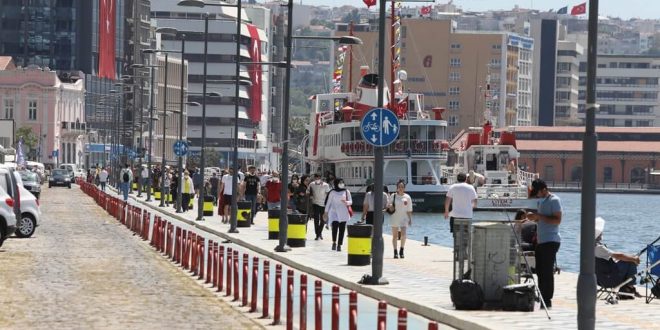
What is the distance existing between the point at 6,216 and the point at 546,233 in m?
18.7

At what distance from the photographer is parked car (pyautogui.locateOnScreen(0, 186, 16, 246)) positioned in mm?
40188

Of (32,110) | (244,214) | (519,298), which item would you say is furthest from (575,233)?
(32,110)

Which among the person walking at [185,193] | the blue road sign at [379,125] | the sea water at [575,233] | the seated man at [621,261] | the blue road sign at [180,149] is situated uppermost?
the blue road sign at [379,125]

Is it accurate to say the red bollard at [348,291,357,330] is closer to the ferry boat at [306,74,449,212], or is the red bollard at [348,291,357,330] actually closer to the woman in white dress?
the woman in white dress

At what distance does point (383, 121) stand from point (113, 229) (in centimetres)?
2692

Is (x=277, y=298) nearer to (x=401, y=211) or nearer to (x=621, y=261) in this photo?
(x=621, y=261)

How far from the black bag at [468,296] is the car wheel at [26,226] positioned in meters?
24.6

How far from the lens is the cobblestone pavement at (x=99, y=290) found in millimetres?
22594

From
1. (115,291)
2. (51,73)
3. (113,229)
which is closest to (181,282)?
(115,291)

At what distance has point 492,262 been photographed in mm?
24406

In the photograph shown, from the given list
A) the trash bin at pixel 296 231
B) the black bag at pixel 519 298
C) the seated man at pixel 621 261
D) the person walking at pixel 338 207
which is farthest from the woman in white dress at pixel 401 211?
the black bag at pixel 519 298

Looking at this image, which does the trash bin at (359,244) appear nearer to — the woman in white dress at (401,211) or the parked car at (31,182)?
the woman in white dress at (401,211)

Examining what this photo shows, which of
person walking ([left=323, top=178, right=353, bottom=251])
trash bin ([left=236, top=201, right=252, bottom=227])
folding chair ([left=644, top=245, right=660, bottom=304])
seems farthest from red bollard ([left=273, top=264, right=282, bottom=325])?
trash bin ([left=236, top=201, right=252, bottom=227])

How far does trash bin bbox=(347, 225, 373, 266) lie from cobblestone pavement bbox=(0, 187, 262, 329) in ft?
11.5
